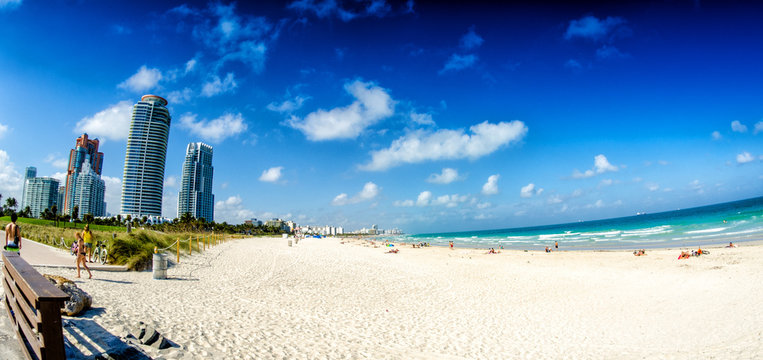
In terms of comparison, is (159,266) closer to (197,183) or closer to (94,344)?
(94,344)

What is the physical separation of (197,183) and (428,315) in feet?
458

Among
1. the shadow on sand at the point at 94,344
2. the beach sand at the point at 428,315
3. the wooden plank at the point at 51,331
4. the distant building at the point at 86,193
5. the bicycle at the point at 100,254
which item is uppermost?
the distant building at the point at 86,193

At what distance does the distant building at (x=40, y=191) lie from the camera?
132625 mm

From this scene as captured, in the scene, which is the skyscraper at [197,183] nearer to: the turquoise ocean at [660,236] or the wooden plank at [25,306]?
the turquoise ocean at [660,236]

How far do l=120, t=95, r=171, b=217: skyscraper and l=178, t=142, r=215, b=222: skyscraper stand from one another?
13955mm

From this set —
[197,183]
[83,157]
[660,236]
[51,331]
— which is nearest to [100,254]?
[51,331]

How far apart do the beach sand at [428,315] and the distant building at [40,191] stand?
169 metres

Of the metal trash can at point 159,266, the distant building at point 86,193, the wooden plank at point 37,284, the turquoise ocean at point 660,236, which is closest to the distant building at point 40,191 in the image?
the distant building at point 86,193

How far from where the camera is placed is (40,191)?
133750 mm

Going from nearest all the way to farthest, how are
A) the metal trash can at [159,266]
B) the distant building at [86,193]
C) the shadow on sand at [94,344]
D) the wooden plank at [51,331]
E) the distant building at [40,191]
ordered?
the wooden plank at [51,331], the shadow on sand at [94,344], the metal trash can at [159,266], the distant building at [86,193], the distant building at [40,191]

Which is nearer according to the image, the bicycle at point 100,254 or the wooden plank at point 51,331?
the wooden plank at point 51,331

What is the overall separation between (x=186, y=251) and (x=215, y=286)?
1076 centimetres

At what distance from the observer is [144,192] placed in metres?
108

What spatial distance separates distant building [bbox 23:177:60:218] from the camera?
5221 inches
